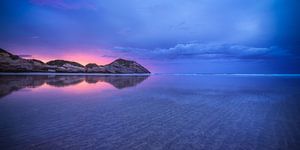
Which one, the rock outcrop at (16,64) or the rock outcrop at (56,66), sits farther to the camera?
the rock outcrop at (56,66)

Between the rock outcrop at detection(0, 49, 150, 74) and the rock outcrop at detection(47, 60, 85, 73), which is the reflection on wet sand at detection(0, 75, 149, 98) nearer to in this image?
the rock outcrop at detection(0, 49, 150, 74)

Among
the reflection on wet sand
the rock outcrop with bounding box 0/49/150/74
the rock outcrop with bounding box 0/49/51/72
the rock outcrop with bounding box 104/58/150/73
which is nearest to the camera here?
the reflection on wet sand

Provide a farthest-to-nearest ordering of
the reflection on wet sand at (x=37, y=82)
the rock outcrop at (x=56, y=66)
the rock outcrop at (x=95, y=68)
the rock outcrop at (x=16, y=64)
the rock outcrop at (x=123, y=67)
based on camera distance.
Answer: the rock outcrop at (x=123, y=67)
the rock outcrop at (x=95, y=68)
the rock outcrop at (x=56, y=66)
the rock outcrop at (x=16, y=64)
the reflection on wet sand at (x=37, y=82)

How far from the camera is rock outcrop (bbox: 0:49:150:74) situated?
200 ft

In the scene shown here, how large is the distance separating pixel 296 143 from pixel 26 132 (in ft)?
20.7

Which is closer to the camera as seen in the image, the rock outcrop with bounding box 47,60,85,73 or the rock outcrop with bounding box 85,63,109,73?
the rock outcrop with bounding box 47,60,85,73

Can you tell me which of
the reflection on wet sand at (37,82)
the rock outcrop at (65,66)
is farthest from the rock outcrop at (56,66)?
the reflection on wet sand at (37,82)

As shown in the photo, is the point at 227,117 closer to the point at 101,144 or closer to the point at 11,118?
the point at 101,144

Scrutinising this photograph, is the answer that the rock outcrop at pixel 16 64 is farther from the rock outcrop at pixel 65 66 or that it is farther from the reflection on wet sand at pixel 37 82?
the reflection on wet sand at pixel 37 82

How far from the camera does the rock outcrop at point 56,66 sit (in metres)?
61.0

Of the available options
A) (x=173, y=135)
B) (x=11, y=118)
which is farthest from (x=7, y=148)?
(x=173, y=135)

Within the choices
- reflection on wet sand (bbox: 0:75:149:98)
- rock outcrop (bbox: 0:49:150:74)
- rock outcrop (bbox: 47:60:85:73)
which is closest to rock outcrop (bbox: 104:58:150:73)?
rock outcrop (bbox: 0:49:150:74)

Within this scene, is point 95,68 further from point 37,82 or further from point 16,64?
point 37,82

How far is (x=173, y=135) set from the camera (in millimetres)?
4160
